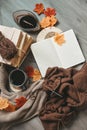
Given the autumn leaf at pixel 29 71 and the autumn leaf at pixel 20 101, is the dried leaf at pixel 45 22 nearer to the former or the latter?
the autumn leaf at pixel 29 71

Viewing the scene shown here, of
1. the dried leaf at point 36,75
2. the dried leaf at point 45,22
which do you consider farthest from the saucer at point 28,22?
the dried leaf at point 36,75

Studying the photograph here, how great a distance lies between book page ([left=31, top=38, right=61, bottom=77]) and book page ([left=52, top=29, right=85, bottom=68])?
0.08 ft

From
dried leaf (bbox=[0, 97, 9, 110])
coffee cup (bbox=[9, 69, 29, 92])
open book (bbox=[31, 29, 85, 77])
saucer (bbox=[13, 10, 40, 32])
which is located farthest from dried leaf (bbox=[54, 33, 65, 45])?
dried leaf (bbox=[0, 97, 9, 110])

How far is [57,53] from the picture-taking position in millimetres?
1590

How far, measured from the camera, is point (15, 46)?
1.52 meters

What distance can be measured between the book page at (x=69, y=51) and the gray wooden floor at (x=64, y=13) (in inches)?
1.4

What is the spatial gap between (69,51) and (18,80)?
31cm

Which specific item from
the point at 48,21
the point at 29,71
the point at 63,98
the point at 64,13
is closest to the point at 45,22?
the point at 48,21

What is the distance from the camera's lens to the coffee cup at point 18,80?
150cm

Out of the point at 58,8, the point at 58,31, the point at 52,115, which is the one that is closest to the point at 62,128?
the point at 52,115

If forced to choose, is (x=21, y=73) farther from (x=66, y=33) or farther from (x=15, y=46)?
(x=66, y=33)

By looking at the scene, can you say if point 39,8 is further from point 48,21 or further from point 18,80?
point 18,80

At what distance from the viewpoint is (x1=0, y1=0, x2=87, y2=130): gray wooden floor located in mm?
1635

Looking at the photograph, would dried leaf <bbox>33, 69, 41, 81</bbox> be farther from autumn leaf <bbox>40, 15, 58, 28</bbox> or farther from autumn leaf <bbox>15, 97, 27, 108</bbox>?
autumn leaf <bbox>40, 15, 58, 28</bbox>
